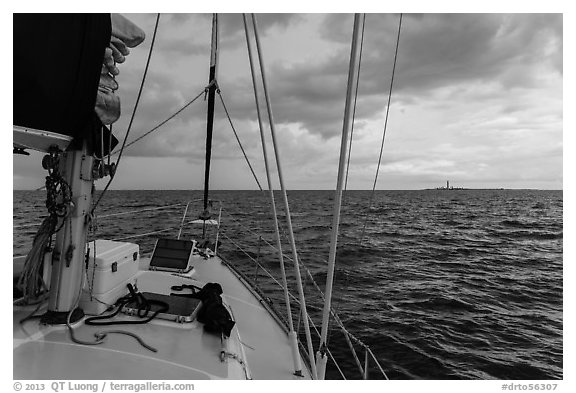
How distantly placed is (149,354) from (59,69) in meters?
2.38

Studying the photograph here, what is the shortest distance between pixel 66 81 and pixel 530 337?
8.69 metres

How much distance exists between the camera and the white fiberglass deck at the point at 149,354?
2.59 meters

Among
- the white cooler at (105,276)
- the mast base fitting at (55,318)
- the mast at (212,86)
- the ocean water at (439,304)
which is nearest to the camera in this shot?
the mast base fitting at (55,318)

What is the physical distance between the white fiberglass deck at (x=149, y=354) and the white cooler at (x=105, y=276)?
229 mm

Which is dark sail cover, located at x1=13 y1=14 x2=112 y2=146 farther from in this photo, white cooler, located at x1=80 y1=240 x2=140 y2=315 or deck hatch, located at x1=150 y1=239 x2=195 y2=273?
deck hatch, located at x1=150 y1=239 x2=195 y2=273

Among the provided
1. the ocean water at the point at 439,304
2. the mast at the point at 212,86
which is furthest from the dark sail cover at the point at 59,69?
the mast at the point at 212,86

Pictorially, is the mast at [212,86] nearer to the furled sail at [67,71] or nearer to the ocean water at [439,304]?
the ocean water at [439,304]

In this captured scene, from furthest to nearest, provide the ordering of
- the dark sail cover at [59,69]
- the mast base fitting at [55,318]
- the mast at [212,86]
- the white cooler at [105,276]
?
1. the mast at [212,86]
2. the white cooler at [105,276]
3. the mast base fitting at [55,318]
4. the dark sail cover at [59,69]

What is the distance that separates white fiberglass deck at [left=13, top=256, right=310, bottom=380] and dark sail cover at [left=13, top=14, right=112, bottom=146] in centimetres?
175

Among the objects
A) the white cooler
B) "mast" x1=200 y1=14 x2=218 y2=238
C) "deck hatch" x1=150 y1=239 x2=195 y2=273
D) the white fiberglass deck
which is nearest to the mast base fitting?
the white fiberglass deck

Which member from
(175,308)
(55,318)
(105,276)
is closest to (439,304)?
(175,308)

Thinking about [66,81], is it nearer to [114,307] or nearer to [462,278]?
[114,307]

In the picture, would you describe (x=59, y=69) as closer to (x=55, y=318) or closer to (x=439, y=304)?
(x=55, y=318)

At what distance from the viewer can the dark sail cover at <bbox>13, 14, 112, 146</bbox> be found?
8.16ft
